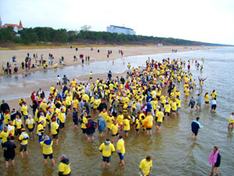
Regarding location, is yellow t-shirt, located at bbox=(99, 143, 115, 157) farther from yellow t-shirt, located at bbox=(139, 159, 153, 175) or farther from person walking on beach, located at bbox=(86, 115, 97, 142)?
person walking on beach, located at bbox=(86, 115, 97, 142)

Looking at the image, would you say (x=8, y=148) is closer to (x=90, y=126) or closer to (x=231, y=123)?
(x=90, y=126)

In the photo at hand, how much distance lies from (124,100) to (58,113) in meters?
4.54

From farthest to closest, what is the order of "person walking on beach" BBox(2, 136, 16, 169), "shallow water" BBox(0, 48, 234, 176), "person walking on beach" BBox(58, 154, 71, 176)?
"shallow water" BBox(0, 48, 234, 176) → "person walking on beach" BBox(2, 136, 16, 169) → "person walking on beach" BBox(58, 154, 71, 176)

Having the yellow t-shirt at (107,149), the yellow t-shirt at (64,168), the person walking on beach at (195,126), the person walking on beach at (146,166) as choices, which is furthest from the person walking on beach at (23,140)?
the person walking on beach at (195,126)

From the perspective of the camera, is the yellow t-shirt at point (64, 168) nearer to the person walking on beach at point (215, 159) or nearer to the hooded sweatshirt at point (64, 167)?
the hooded sweatshirt at point (64, 167)

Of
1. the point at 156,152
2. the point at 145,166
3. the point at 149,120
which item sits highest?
the point at 149,120

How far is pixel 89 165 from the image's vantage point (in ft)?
26.1

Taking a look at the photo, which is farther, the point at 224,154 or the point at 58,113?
the point at 58,113

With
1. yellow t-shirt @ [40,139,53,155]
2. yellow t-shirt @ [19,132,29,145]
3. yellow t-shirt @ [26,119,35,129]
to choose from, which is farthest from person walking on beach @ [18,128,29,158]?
yellow t-shirt @ [26,119,35,129]

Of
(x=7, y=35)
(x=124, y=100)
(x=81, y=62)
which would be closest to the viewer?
(x=124, y=100)

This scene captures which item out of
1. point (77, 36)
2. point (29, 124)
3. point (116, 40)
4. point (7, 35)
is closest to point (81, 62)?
point (7, 35)

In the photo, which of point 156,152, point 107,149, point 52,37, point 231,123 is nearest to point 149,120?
point 156,152

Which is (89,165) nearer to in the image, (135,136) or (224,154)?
(135,136)

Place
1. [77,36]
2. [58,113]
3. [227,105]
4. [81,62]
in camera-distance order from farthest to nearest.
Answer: [77,36] < [81,62] < [227,105] < [58,113]
